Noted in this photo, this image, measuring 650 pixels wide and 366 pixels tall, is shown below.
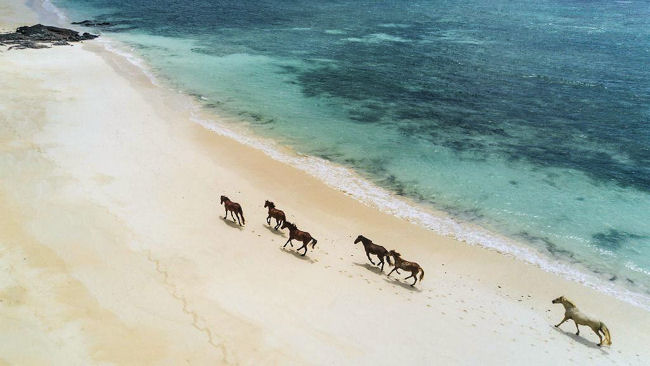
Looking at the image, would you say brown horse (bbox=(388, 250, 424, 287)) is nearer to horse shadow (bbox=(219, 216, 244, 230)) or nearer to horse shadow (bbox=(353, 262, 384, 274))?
horse shadow (bbox=(353, 262, 384, 274))

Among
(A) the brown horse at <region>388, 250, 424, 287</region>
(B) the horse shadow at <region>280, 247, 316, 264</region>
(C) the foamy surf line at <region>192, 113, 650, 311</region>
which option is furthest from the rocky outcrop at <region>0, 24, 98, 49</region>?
(A) the brown horse at <region>388, 250, 424, 287</region>

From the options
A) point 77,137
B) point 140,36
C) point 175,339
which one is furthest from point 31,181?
point 140,36

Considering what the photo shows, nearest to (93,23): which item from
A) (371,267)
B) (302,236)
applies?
(302,236)

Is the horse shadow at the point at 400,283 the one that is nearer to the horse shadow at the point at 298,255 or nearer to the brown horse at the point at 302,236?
the horse shadow at the point at 298,255

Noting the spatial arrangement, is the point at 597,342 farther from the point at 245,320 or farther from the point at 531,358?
the point at 245,320

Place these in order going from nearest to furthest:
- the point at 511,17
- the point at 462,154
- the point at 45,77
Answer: the point at 462,154 < the point at 45,77 < the point at 511,17

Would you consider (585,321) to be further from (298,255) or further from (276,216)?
(276,216)
